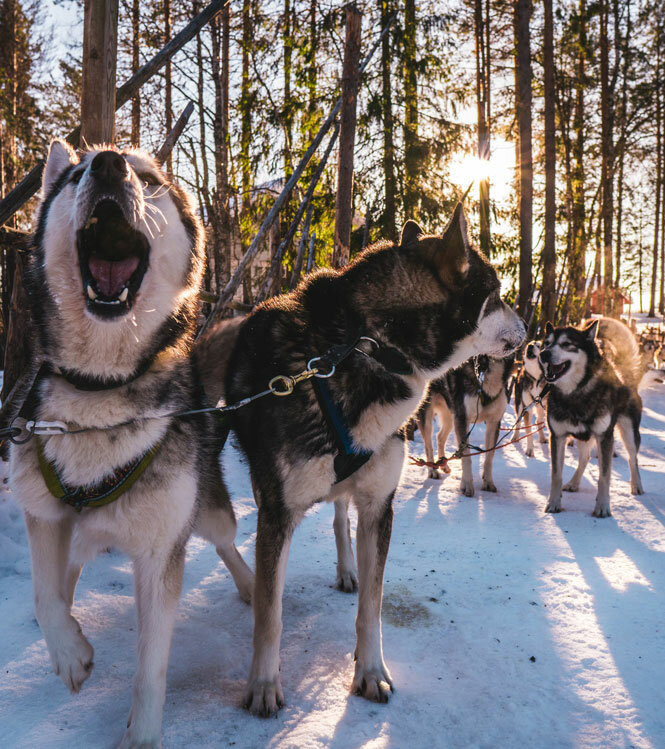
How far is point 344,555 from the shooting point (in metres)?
3.23

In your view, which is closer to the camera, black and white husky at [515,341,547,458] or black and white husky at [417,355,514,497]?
black and white husky at [417,355,514,497]

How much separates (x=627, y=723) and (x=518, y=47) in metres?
12.0

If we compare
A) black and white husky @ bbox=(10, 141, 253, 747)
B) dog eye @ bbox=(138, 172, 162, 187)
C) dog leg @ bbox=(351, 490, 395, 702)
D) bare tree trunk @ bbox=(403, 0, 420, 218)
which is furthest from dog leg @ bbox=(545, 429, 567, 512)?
bare tree trunk @ bbox=(403, 0, 420, 218)

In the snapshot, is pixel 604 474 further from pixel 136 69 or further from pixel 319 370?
pixel 136 69

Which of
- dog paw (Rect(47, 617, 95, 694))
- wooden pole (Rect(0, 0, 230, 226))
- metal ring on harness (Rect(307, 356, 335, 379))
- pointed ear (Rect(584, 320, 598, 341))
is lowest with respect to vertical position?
dog paw (Rect(47, 617, 95, 694))

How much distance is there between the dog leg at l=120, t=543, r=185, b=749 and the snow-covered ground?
6.6 inches

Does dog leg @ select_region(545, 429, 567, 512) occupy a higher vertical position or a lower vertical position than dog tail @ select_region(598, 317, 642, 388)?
lower

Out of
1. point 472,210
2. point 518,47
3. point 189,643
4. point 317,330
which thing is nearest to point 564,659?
point 189,643

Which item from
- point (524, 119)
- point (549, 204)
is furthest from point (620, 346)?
point (549, 204)

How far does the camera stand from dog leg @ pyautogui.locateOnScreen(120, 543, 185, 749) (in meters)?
1.73

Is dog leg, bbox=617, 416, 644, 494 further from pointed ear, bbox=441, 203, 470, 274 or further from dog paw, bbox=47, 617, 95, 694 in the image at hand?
dog paw, bbox=47, 617, 95, 694

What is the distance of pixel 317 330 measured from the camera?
2.37 metres

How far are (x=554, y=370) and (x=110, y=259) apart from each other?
195 inches

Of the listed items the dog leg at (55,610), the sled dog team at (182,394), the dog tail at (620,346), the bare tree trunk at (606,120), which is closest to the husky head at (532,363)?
Answer: the dog tail at (620,346)
